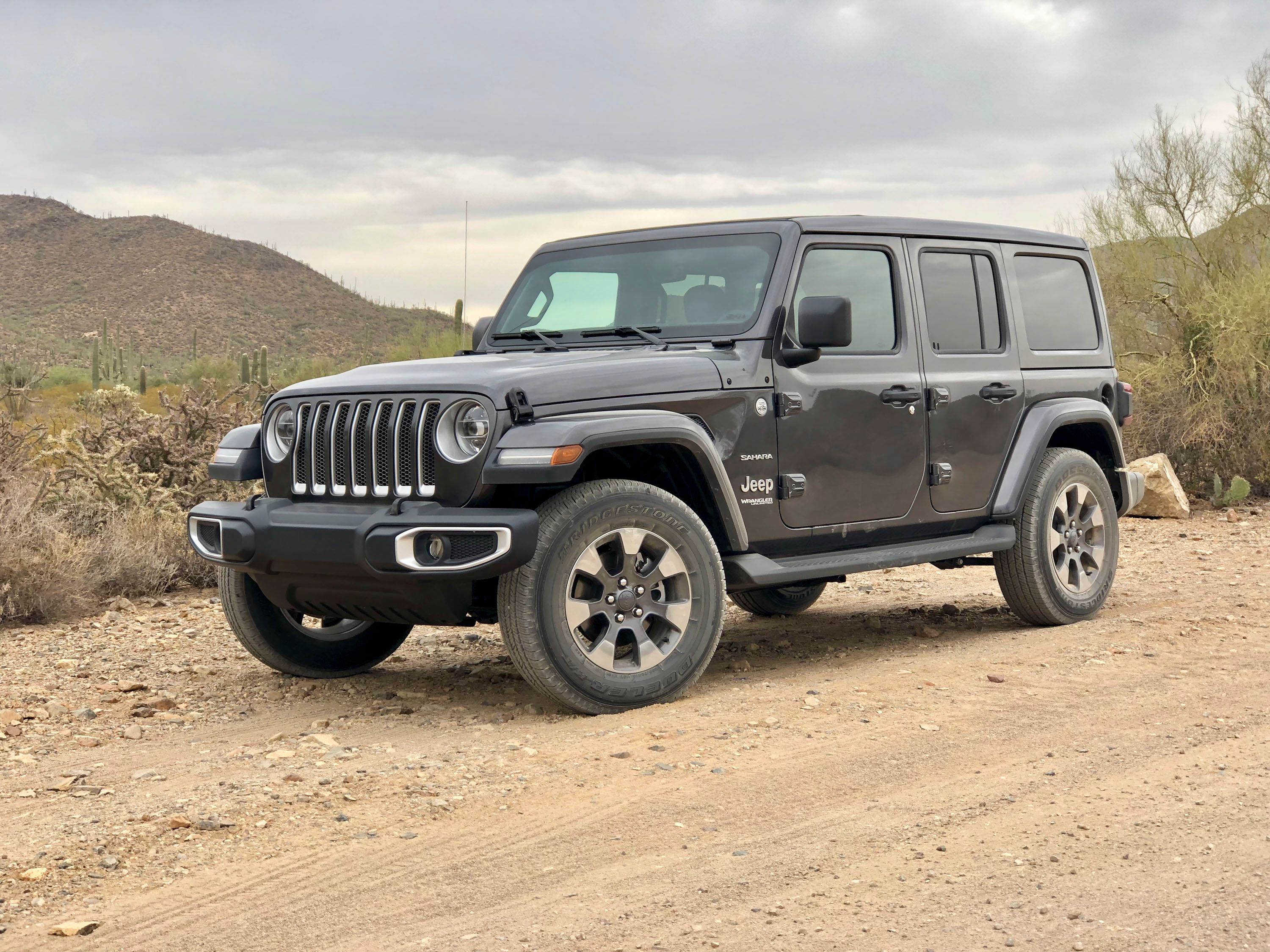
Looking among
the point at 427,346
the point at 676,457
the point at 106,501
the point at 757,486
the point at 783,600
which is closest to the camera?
the point at 676,457

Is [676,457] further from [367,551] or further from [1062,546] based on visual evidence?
[1062,546]

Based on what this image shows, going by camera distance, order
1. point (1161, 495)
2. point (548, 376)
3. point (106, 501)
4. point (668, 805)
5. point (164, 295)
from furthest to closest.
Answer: point (164, 295) < point (1161, 495) < point (106, 501) < point (548, 376) < point (668, 805)

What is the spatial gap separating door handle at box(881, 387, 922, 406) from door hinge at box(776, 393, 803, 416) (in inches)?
23.4

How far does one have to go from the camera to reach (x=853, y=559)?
6418 millimetres

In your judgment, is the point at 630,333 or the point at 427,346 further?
the point at 427,346

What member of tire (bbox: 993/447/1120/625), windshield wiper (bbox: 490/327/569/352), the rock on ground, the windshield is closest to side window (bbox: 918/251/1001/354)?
tire (bbox: 993/447/1120/625)

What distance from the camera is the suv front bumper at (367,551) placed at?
5090 mm

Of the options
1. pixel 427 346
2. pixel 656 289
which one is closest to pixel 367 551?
Answer: pixel 656 289

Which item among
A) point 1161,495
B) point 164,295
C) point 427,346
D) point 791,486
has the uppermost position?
point 164,295

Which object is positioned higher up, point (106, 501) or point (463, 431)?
point (463, 431)

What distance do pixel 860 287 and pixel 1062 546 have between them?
2.10 metres

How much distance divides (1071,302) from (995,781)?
14.0 ft

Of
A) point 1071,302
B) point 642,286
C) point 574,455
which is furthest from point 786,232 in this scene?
point 1071,302

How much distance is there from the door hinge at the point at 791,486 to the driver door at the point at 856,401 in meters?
0.02
